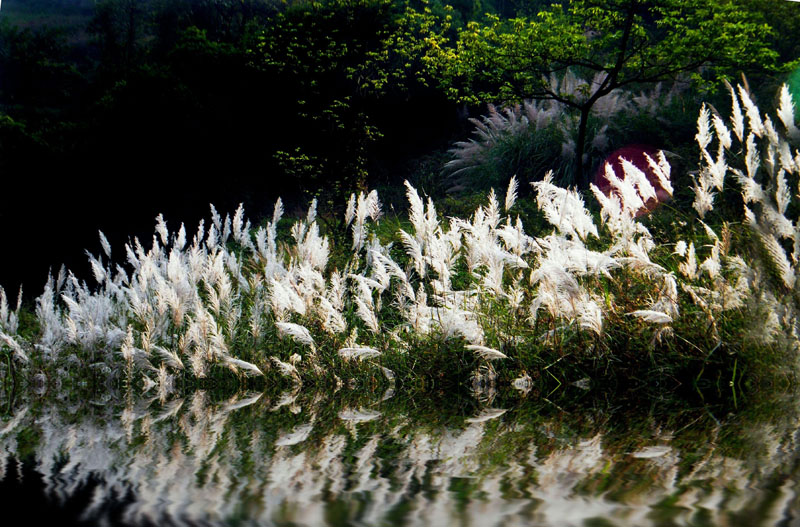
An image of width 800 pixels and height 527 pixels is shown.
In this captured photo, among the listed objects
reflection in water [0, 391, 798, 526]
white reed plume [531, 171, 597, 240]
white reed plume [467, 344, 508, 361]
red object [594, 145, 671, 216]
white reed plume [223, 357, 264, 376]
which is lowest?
reflection in water [0, 391, 798, 526]

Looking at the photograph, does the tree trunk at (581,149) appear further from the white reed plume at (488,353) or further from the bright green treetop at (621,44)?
the white reed plume at (488,353)

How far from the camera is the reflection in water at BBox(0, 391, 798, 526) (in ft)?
3.46

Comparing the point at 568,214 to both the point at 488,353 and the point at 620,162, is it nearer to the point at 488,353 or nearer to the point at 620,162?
the point at 488,353

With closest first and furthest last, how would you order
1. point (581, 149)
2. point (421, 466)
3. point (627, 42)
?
point (421, 466) < point (627, 42) < point (581, 149)

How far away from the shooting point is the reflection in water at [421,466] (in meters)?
1.05

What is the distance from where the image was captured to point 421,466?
4.66 ft

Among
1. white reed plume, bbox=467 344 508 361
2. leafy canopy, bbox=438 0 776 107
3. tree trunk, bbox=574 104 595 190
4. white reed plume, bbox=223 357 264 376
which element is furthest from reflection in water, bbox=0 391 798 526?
leafy canopy, bbox=438 0 776 107

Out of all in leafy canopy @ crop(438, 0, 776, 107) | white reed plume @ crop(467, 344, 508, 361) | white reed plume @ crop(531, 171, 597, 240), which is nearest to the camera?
→ white reed plume @ crop(467, 344, 508, 361)

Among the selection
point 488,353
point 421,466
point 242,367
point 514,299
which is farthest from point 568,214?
point 421,466

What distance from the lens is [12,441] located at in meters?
1.85

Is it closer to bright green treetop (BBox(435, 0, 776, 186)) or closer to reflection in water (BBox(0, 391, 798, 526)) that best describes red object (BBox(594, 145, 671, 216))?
bright green treetop (BBox(435, 0, 776, 186))

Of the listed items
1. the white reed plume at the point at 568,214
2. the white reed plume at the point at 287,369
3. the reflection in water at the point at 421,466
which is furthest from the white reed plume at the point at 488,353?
the white reed plume at the point at 287,369

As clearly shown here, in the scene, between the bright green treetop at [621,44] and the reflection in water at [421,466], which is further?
the bright green treetop at [621,44]

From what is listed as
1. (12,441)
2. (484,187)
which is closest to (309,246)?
(12,441)
